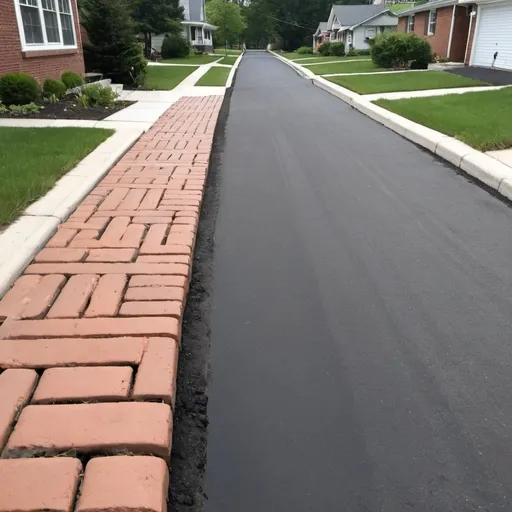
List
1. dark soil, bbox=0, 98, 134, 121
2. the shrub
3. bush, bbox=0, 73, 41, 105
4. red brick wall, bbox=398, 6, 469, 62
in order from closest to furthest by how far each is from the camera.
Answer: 1. dark soil, bbox=0, 98, 134, 121
2. bush, bbox=0, 73, 41, 105
3. red brick wall, bbox=398, 6, 469, 62
4. the shrub

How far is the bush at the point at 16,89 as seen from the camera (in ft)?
37.6

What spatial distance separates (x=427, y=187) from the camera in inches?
240

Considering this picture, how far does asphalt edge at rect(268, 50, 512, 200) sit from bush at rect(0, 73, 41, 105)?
7704 millimetres

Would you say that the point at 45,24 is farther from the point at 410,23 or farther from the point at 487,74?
the point at 410,23

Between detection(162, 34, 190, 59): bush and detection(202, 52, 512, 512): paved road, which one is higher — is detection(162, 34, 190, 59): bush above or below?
above

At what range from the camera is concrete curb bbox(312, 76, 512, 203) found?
6097 millimetres

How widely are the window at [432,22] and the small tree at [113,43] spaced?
65.7 feet

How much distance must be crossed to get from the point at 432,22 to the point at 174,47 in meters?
22.1

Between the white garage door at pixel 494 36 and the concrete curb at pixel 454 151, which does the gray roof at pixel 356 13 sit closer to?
the white garage door at pixel 494 36

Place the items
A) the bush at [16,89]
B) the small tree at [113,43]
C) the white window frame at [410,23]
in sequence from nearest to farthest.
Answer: the bush at [16,89] < the small tree at [113,43] < the white window frame at [410,23]

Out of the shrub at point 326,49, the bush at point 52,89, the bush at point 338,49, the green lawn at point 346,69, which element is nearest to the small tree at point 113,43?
the bush at point 52,89

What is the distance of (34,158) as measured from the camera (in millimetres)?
6508

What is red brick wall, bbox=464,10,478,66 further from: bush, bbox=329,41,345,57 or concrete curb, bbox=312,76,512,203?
bush, bbox=329,41,345,57

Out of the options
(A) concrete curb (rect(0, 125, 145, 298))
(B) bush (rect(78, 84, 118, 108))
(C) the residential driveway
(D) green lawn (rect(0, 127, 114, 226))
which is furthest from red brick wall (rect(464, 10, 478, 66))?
(A) concrete curb (rect(0, 125, 145, 298))
